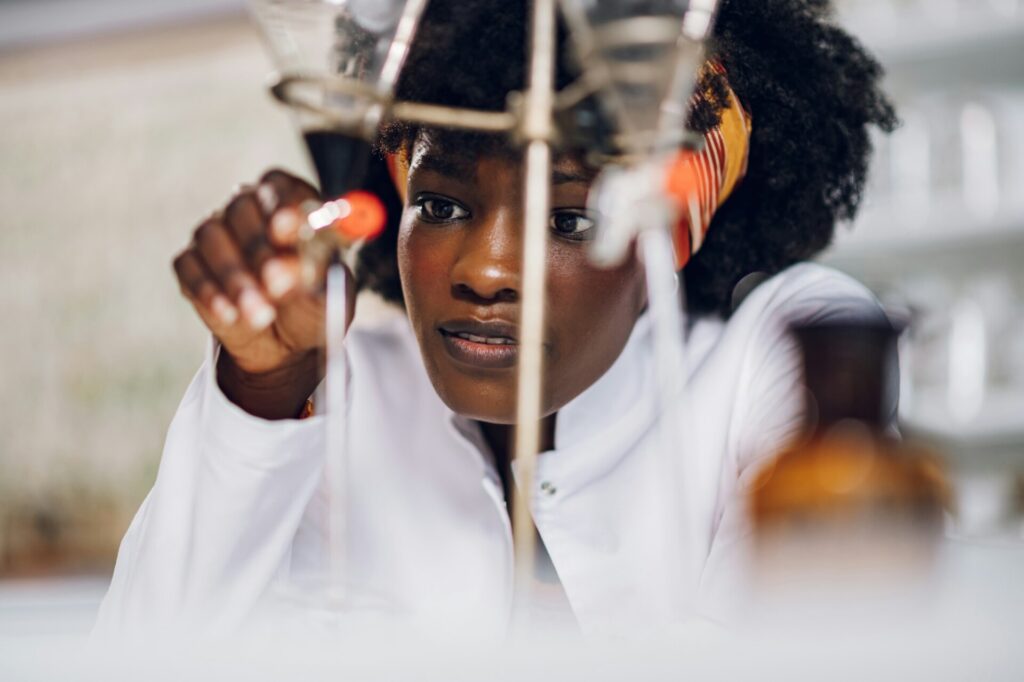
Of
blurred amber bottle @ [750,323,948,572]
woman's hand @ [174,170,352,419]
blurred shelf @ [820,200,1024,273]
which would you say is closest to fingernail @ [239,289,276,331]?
woman's hand @ [174,170,352,419]

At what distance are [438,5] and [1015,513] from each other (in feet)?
4.36

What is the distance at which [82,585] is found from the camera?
4.50ft

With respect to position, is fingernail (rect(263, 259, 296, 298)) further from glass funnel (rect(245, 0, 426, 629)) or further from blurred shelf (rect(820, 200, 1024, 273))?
blurred shelf (rect(820, 200, 1024, 273))

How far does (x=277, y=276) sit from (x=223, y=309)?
1.8 inches

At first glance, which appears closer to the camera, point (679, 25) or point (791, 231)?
point (679, 25)

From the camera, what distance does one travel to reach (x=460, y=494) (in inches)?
31.8

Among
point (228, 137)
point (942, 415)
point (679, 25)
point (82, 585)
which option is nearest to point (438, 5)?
point (679, 25)

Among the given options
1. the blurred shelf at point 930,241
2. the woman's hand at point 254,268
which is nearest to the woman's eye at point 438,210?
the woman's hand at point 254,268

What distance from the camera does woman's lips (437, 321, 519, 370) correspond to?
1.72ft

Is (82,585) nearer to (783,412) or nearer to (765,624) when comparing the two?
(783,412)

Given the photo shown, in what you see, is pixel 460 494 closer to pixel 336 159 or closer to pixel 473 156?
pixel 473 156

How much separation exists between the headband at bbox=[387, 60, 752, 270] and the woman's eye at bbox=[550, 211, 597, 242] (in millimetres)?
81

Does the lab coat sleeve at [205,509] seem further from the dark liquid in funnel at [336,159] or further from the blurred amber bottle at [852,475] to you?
the blurred amber bottle at [852,475]

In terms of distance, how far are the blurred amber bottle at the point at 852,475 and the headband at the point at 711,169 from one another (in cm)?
24
